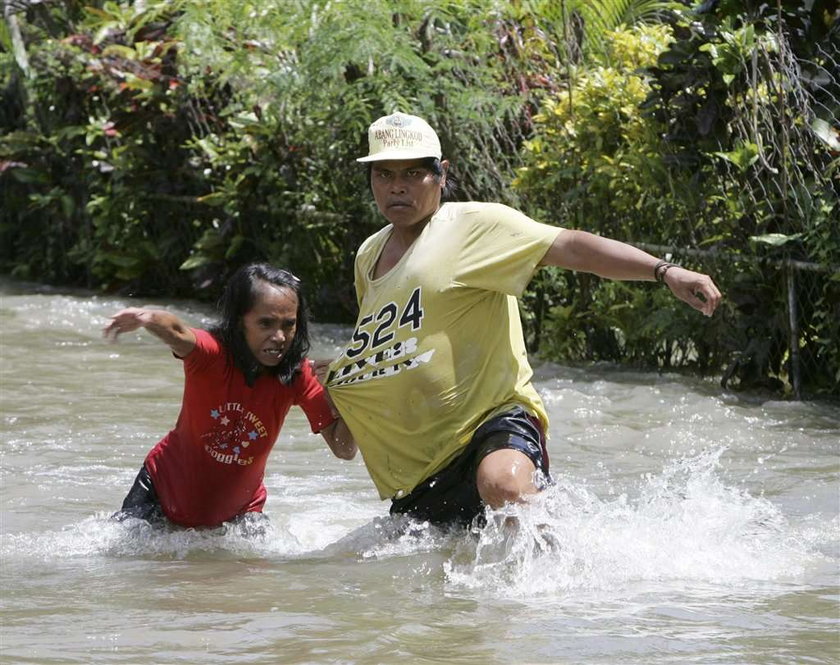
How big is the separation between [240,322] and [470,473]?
109 cm

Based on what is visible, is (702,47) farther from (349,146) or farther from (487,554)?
(487,554)

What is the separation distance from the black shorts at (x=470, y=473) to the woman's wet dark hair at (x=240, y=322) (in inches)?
27.7

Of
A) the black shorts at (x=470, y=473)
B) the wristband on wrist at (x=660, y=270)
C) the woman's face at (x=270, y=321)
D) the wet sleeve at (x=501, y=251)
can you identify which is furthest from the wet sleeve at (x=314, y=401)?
the wristband on wrist at (x=660, y=270)

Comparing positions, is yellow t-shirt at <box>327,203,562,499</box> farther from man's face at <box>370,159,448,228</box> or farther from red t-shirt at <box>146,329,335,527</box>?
red t-shirt at <box>146,329,335,527</box>

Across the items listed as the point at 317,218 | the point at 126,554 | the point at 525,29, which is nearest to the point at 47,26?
the point at 317,218

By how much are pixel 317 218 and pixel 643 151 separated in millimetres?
3449

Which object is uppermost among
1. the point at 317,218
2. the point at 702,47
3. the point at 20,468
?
the point at 702,47

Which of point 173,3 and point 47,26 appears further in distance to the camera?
point 47,26

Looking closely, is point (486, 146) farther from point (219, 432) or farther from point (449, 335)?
point (449, 335)

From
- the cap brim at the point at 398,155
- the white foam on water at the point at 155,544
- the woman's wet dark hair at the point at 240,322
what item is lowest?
the white foam on water at the point at 155,544

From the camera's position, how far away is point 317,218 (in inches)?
474

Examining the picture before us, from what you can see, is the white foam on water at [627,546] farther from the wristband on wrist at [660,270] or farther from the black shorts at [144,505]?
the black shorts at [144,505]

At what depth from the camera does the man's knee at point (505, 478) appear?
470cm

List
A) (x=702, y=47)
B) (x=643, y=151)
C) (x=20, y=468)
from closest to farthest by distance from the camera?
1. (x=20, y=468)
2. (x=702, y=47)
3. (x=643, y=151)
